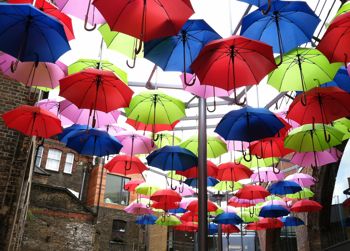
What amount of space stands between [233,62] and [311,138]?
10.1ft

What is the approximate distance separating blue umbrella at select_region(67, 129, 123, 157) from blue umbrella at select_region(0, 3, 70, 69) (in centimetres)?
255

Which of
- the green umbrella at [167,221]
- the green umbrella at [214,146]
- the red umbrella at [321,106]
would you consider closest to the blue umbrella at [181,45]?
the red umbrella at [321,106]

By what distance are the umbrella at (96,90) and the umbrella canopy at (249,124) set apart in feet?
6.48

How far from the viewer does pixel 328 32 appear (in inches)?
178

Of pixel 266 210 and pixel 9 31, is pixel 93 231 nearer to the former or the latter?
pixel 266 210

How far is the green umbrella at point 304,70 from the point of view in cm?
558

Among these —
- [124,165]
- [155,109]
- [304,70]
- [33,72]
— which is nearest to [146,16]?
[33,72]

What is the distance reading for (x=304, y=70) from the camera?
570 cm

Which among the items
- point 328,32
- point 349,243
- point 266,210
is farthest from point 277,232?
point 328,32

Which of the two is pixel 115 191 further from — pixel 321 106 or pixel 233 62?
pixel 233 62

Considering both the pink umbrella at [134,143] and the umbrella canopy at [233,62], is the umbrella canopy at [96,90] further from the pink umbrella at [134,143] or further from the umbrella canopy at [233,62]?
the pink umbrella at [134,143]

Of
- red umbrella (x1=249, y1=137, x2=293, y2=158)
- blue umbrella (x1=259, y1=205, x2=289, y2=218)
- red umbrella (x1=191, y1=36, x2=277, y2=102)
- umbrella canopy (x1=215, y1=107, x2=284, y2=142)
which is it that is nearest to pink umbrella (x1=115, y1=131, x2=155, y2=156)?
umbrella canopy (x1=215, y1=107, x2=284, y2=142)

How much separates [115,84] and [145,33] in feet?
4.83

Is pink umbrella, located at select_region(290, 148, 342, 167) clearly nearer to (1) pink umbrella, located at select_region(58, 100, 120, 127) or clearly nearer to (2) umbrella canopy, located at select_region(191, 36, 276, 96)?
(2) umbrella canopy, located at select_region(191, 36, 276, 96)
